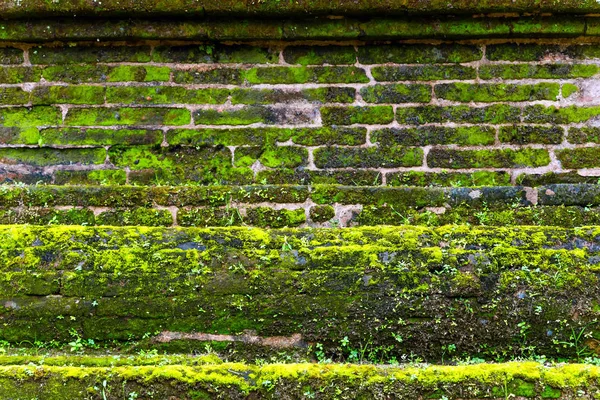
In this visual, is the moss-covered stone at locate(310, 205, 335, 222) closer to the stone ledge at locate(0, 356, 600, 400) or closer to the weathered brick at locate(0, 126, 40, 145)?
the stone ledge at locate(0, 356, 600, 400)

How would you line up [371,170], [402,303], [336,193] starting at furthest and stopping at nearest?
1. [371,170]
2. [336,193]
3. [402,303]

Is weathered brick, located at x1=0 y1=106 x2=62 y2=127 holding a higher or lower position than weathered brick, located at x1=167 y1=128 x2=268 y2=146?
higher

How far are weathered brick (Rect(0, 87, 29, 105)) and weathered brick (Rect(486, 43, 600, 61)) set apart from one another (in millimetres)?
3025

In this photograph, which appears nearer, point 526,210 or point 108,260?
point 108,260

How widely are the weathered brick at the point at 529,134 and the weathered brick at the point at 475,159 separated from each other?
0.09 m

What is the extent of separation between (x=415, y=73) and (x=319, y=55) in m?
0.63

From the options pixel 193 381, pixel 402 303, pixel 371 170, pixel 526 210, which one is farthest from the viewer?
pixel 371 170

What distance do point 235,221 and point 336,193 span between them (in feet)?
1.91

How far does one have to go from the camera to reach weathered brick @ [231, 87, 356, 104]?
12.1 feet

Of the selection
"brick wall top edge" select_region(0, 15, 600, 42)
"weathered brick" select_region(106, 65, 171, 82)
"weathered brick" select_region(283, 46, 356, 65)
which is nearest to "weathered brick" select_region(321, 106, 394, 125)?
"weathered brick" select_region(283, 46, 356, 65)

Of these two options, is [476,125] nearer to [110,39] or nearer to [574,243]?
[574,243]

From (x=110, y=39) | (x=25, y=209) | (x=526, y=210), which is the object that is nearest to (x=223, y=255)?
(x=25, y=209)

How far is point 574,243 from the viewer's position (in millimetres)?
2504

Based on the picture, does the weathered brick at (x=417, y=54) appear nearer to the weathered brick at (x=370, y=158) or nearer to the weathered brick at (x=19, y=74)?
the weathered brick at (x=370, y=158)
